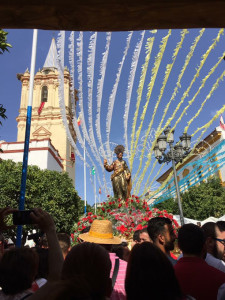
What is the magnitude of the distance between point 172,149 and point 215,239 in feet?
23.7

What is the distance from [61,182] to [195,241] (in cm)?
2126

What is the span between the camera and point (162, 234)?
294cm

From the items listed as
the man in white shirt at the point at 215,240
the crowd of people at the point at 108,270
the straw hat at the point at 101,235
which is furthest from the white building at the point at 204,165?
the crowd of people at the point at 108,270

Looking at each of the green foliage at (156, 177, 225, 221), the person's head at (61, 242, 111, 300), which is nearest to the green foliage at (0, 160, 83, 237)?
the green foliage at (156, 177, 225, 221)

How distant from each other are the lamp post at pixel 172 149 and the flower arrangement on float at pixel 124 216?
272 centimetres

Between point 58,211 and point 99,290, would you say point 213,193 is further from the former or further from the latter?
point 99,290

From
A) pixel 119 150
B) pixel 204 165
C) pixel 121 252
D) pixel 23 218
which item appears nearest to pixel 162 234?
pixel 121 252

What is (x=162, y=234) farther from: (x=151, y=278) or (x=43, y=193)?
(x=43, y=193)

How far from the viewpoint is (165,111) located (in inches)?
298

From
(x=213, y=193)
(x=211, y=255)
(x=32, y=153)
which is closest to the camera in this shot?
(x=211, y=255)

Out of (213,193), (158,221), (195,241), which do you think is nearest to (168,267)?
(195,241)

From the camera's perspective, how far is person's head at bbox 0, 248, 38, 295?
1.83 meters

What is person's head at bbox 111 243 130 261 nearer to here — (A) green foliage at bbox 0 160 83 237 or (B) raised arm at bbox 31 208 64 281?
(B) raised arm at bbox 31 208 64 281

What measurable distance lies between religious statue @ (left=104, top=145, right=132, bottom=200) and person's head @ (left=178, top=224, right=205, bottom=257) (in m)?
6.33
